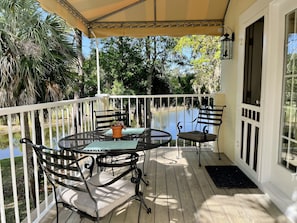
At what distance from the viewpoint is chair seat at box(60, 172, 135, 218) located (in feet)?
5.47

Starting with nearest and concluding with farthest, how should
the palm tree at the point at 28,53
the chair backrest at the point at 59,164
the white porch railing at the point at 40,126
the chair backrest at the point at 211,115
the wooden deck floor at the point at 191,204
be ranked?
the chair backrest at the point at 59,164 → the white porch railing at the point at 40,126 → the wooden deck floor at the point at 191,204 → the chair backrest at the point at 211,115 → the palm tree at the point at 28,53

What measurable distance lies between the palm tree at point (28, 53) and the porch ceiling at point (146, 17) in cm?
96

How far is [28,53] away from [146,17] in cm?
228

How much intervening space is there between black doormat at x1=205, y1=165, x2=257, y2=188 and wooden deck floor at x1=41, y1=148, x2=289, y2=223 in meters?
0.11

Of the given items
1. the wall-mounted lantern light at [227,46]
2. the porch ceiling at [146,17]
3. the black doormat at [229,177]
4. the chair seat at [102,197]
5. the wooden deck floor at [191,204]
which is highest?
the porch ceiling at [146,17]

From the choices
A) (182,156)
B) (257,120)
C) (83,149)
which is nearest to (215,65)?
(182,156)

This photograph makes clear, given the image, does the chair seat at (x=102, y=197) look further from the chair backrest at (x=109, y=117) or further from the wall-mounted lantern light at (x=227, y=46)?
the wall-mounted lantern light at (x=227, y=46)

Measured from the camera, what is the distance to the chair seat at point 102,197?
1668mm

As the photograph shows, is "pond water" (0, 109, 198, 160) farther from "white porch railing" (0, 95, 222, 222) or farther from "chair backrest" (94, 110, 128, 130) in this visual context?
"chair backrest" (94, 110, 128, 130)

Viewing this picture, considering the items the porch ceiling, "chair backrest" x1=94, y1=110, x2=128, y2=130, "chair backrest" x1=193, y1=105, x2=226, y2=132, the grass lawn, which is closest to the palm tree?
the porch ceiling

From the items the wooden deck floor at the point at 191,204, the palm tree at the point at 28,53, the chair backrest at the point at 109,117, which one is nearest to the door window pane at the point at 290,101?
the wooden deck floor at the point at 191,204

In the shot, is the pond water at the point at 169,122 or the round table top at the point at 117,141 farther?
the pond water at the point at 169,122

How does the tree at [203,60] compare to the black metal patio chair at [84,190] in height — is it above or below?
above

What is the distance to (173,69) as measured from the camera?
11.3 m
